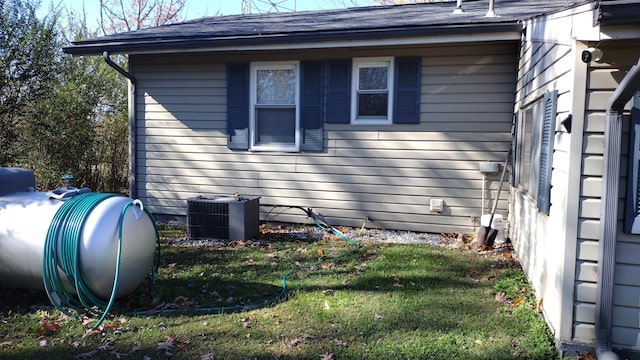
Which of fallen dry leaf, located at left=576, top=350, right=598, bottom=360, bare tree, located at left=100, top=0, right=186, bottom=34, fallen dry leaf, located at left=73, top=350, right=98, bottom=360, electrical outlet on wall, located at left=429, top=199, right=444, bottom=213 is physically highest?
bare tree, located at left=100, top=0, right=186, bottom=34

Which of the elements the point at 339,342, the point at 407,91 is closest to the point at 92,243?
the point at 339,342

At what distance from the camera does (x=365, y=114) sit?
738cm

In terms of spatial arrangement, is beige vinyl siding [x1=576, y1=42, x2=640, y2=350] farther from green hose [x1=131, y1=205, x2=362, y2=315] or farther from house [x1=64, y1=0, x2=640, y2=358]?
green hose [x1=131, y1=205, x2=362, y2=315]

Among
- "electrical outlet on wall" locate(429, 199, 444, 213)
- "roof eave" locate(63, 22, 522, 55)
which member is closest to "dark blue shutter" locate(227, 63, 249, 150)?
"roof eave" locate(63, 22, 522, 55)

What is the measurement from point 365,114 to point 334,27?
1337 millimetres

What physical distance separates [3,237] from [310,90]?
4599mm

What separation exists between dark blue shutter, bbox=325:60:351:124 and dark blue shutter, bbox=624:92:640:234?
4575 millimetres

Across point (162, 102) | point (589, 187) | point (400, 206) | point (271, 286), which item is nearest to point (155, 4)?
point (162, 102)

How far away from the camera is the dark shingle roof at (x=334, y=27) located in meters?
6.34

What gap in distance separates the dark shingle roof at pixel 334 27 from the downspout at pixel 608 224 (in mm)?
3104

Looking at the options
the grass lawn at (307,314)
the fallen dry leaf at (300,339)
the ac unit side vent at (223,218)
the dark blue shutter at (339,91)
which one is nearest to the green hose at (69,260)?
the grass lawn at (307,314)

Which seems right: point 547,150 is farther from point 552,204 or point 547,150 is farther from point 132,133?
point 132,133

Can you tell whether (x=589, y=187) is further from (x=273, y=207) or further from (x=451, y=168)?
(x=273, y=207)

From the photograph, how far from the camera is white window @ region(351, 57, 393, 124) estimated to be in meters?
7.22
